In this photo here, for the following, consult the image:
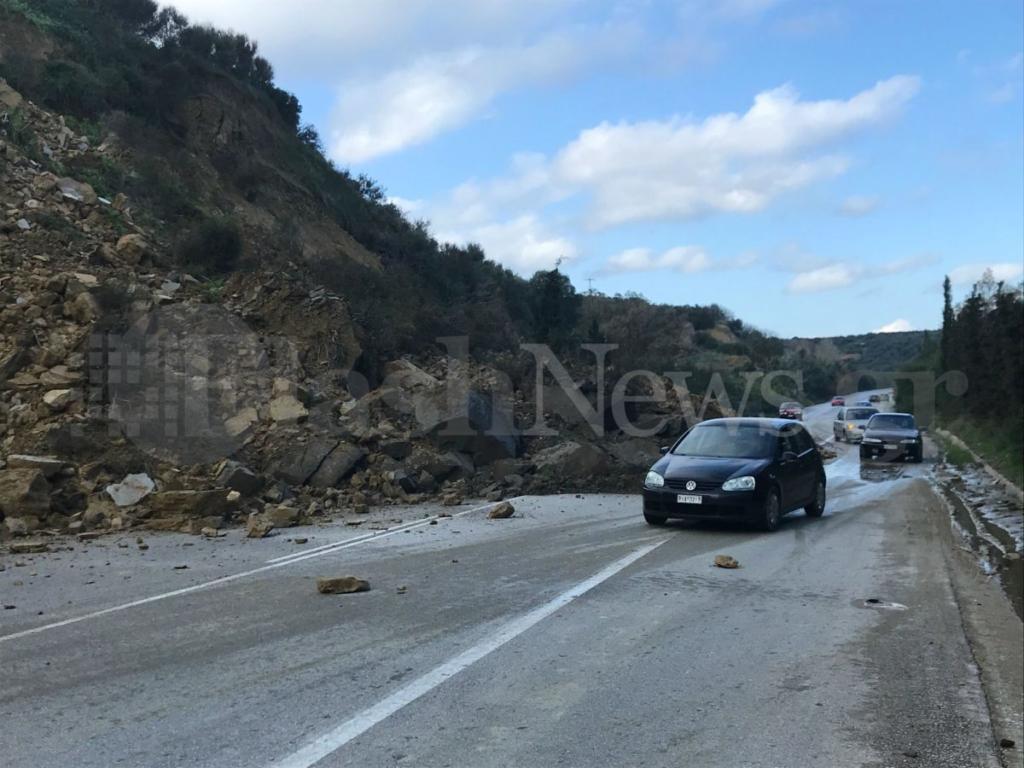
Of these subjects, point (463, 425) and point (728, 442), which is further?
point (463, 425)

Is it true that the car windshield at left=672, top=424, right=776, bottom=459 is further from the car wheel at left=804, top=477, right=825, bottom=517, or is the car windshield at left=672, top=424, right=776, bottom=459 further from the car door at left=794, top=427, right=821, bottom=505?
the car wheel at left=804, top=477, right=825, bottom=517

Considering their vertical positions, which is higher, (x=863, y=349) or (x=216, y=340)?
(x=863, y=349)

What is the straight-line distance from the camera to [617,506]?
15.7m

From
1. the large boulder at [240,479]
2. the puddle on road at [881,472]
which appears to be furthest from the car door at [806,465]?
the puddle on road at [881,472]

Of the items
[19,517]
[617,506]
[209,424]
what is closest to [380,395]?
[209,424]

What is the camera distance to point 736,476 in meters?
12.2

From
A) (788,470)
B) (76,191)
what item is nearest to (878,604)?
(788,470)

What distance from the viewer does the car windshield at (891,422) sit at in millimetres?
30562

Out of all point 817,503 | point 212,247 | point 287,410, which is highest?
point 212,247

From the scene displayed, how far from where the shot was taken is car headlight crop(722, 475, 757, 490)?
12.1m

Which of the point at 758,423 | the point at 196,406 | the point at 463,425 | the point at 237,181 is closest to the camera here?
the point at 758,423

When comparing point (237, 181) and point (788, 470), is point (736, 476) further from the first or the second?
point (237, 181)

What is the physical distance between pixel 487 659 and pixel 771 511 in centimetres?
734

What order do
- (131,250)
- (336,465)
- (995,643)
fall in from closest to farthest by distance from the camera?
(995,643) < (336,465) < (131,250)
